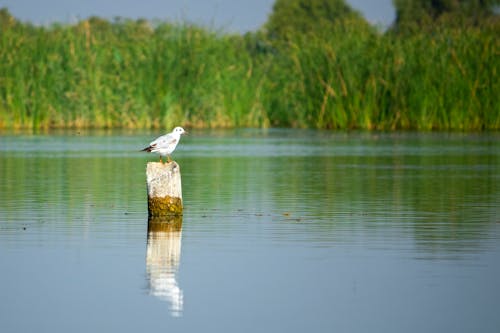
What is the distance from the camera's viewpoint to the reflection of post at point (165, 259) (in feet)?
31.6

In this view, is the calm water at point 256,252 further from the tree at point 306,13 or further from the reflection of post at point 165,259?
the tree at point 306,13

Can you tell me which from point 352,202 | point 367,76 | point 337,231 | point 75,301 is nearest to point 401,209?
point 352,202

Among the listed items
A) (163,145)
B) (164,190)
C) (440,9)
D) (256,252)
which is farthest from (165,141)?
(440,9)

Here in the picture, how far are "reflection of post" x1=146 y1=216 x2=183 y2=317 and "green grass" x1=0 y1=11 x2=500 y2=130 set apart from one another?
25.2m

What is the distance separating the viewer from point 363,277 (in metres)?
10.5

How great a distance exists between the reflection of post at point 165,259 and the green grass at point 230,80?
25.2 meters

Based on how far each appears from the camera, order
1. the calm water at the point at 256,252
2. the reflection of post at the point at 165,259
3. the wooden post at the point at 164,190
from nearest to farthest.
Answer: the calm water at the point at 256,252 < the reflection of post at the point at 165,259 < the wooden post at the point at 164,190

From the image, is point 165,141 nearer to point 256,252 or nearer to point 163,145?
point 163,145

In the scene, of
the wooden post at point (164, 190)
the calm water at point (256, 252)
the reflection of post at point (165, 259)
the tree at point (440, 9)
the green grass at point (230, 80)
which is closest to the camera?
the calm water at point (256, 252)

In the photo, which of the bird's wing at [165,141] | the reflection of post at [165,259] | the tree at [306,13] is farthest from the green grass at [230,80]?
the tree at [306,13]

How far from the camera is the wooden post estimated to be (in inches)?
567

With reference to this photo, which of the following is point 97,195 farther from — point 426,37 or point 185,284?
point 426,37

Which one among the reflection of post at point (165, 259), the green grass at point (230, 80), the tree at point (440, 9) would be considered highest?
the tree at point (440, 9)

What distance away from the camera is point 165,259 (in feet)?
37.6
